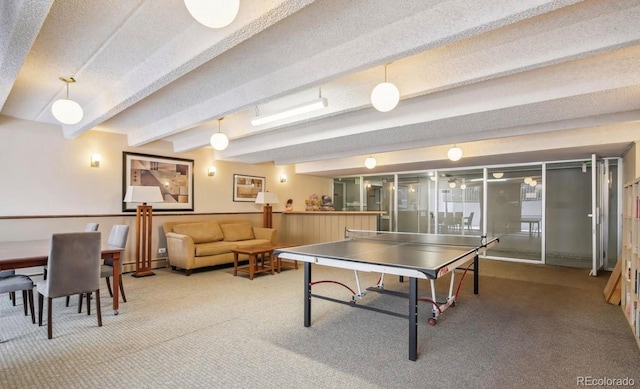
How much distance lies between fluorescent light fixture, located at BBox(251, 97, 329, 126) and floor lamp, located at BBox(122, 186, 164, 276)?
2378 millimetres

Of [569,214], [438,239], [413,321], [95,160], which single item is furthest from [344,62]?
[569,214]

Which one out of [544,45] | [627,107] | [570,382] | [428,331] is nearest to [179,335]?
[428,331]

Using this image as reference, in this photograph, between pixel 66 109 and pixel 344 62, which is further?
pixel 66 109

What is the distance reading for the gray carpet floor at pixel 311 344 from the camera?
223 cm

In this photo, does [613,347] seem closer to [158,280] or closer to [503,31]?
[503,31]

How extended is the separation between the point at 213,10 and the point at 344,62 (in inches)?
52.0

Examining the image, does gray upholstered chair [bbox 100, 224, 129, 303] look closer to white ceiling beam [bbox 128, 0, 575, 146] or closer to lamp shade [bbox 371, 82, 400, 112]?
white ceiling beam [bbox 128, 0, 575, 146]

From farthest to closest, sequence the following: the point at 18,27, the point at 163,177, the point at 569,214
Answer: the point at 569,214 < the point at 163,177 < the point at 18,27

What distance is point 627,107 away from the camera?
3.27 m

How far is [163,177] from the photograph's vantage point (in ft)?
20.0

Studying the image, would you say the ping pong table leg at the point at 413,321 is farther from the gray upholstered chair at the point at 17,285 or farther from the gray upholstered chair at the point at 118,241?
the gray upholstered chair at the point at 17,285

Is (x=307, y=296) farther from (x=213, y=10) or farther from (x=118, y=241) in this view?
(x=118, y=241)

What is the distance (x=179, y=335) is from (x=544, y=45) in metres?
3.90

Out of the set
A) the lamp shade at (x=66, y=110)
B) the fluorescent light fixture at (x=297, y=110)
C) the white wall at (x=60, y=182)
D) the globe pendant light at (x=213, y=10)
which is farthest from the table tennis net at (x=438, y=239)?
the white wall at (x=60, y=182)
